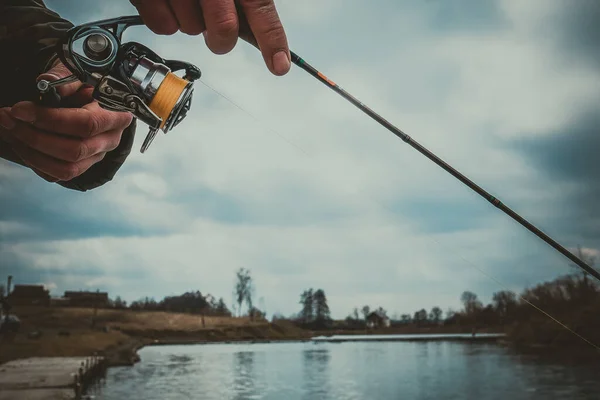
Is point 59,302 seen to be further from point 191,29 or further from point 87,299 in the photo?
point 191,29

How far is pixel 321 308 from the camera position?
12406 cm

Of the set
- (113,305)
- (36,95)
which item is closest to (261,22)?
(36,95)

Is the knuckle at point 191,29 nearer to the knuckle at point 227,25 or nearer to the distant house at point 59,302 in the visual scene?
the knuckle at point 227,25

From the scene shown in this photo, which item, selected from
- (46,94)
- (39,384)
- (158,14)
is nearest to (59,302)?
(39,384)

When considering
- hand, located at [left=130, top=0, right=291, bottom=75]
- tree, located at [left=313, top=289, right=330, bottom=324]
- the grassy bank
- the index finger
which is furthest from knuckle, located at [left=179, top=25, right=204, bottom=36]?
tree, located at [left=313, top=289, right=330, bottom=324]

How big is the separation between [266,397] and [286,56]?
37149mm

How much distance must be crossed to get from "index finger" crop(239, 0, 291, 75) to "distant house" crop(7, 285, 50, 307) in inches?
3516

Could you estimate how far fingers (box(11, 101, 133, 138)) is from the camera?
5.81ft

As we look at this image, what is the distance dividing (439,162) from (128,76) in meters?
1.37

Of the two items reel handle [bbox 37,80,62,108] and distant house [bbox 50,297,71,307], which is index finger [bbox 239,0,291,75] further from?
distant house [bbox 50,297,71,307]

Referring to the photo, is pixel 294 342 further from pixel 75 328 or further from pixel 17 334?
pixel 17 334

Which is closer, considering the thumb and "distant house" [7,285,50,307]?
the thumb

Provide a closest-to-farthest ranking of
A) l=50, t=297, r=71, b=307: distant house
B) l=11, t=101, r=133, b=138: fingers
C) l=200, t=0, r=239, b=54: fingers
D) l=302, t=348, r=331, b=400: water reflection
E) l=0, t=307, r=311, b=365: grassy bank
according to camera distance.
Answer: l=200, t=0, r=239, b=54: fingers < l=11, t=101, r=133, b=138: fingers < l=302, t=348, r=331, b=400: water reflection < l=0, t=307, r=311, b=365: grassy bank < l=50, t=297, r=71, b=307: distant house

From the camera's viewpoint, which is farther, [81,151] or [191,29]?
[81,151]
